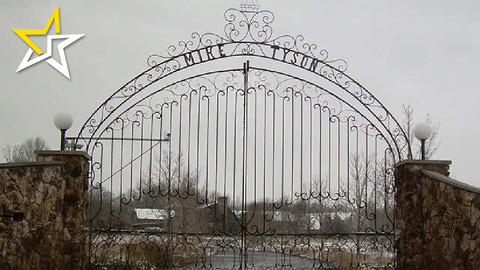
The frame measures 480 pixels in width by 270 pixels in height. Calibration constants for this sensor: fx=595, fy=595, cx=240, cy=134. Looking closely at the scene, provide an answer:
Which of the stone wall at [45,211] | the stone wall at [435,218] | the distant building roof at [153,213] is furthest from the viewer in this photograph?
the distant building roof at [153,213]

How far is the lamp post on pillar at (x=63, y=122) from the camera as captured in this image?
834 cm

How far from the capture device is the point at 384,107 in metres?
8.90

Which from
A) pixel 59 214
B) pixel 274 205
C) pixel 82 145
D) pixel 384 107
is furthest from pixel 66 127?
pixel 384 107

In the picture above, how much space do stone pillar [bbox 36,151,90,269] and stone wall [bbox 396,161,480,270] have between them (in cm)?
451

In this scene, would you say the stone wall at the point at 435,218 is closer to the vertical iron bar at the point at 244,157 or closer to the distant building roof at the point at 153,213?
the vertical iron bar at the point at 244,157

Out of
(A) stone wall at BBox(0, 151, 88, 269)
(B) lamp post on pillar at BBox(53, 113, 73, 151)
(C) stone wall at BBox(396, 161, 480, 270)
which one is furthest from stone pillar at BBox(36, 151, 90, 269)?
(C) stone wall at BBox(396, 161, 480, 270)

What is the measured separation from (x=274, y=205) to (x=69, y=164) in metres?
2.91

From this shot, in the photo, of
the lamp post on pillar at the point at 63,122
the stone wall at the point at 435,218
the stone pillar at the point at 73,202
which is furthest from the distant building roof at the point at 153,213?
the stone wall at the point at 435,218

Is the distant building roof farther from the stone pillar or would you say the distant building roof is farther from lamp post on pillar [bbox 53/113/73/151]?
lamp post on pillar [bbox 53/113/73/151]

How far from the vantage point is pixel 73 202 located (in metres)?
8.23

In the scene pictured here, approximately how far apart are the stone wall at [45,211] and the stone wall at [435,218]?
4546mm

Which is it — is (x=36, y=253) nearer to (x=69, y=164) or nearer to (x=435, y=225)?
(x=69, y=164)

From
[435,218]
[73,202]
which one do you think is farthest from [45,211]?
[435,218]

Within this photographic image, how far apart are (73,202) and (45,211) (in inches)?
22.4
